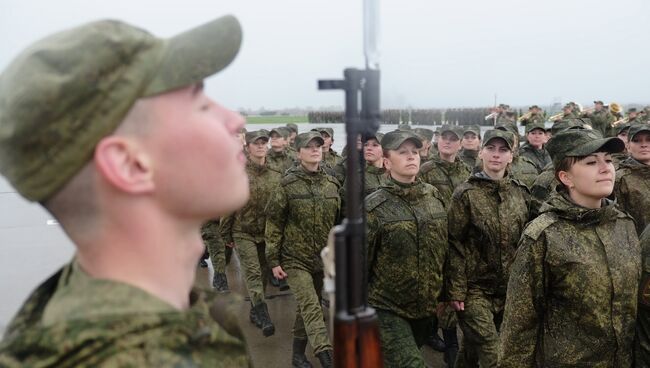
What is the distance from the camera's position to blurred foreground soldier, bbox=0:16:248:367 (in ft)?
3.35

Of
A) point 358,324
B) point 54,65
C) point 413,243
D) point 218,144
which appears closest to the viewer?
point 54,65

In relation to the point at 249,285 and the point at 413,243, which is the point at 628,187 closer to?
the point at 413,243

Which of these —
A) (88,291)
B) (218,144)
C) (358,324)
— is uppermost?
(218,144)

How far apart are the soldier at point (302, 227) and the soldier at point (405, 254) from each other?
3.80 feet

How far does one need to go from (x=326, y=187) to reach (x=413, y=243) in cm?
184

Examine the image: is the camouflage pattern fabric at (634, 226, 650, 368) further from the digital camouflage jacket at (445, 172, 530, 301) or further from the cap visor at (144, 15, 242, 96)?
the cap visor at (144, 15, 242, 96)

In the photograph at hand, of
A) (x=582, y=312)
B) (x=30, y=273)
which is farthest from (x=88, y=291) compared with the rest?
(x=30, y=273)

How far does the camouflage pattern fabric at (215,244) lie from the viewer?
7.18 metres

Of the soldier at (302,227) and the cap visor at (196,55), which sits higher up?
the cap visor at (196,55)

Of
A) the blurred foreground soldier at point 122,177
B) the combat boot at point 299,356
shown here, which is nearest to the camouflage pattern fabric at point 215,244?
the combat boot at point 299,356

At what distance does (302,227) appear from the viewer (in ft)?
17.9

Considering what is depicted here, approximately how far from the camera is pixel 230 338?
118cm

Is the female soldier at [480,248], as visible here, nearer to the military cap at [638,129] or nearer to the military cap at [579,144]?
the military cap at [579,144]

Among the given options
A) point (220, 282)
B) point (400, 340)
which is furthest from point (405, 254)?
point (220, 282)
